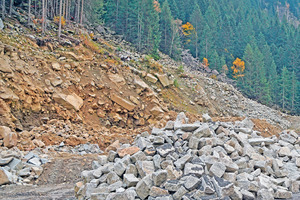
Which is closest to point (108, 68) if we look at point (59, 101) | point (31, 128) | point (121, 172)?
point (59, 101)

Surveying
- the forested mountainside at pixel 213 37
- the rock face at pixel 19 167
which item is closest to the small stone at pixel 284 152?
the rock face at pixel 19 167

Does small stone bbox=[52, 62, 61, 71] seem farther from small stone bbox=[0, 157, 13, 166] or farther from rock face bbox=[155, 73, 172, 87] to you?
rock face bbox=[155, 73, 172, 87]

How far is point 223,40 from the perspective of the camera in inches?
2163

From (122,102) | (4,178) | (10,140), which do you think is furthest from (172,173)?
(122,102)

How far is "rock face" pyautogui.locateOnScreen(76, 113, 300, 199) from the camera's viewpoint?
5730 mm

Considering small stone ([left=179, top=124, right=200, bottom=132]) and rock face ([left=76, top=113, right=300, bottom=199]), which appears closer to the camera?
rock face ([left=76, top=113, right=300, bottom=199])

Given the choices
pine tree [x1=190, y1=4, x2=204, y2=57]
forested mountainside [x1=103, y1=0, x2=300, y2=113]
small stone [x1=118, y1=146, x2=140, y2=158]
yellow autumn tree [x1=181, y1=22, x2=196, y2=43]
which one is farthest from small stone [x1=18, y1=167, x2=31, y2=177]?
yellow autumn tree [x1=181, y1=22, x2=196, y2=43]

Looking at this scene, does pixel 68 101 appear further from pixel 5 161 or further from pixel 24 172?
pixel 24 172

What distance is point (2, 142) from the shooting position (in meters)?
10.9

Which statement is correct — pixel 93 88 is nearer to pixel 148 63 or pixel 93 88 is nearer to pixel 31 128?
pixel 31 128

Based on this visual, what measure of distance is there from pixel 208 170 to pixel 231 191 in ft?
2.93

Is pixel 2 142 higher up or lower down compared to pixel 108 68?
lower down

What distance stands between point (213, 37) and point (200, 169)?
166 feet

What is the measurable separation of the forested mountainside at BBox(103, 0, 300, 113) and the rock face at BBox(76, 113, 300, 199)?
28094 mm
